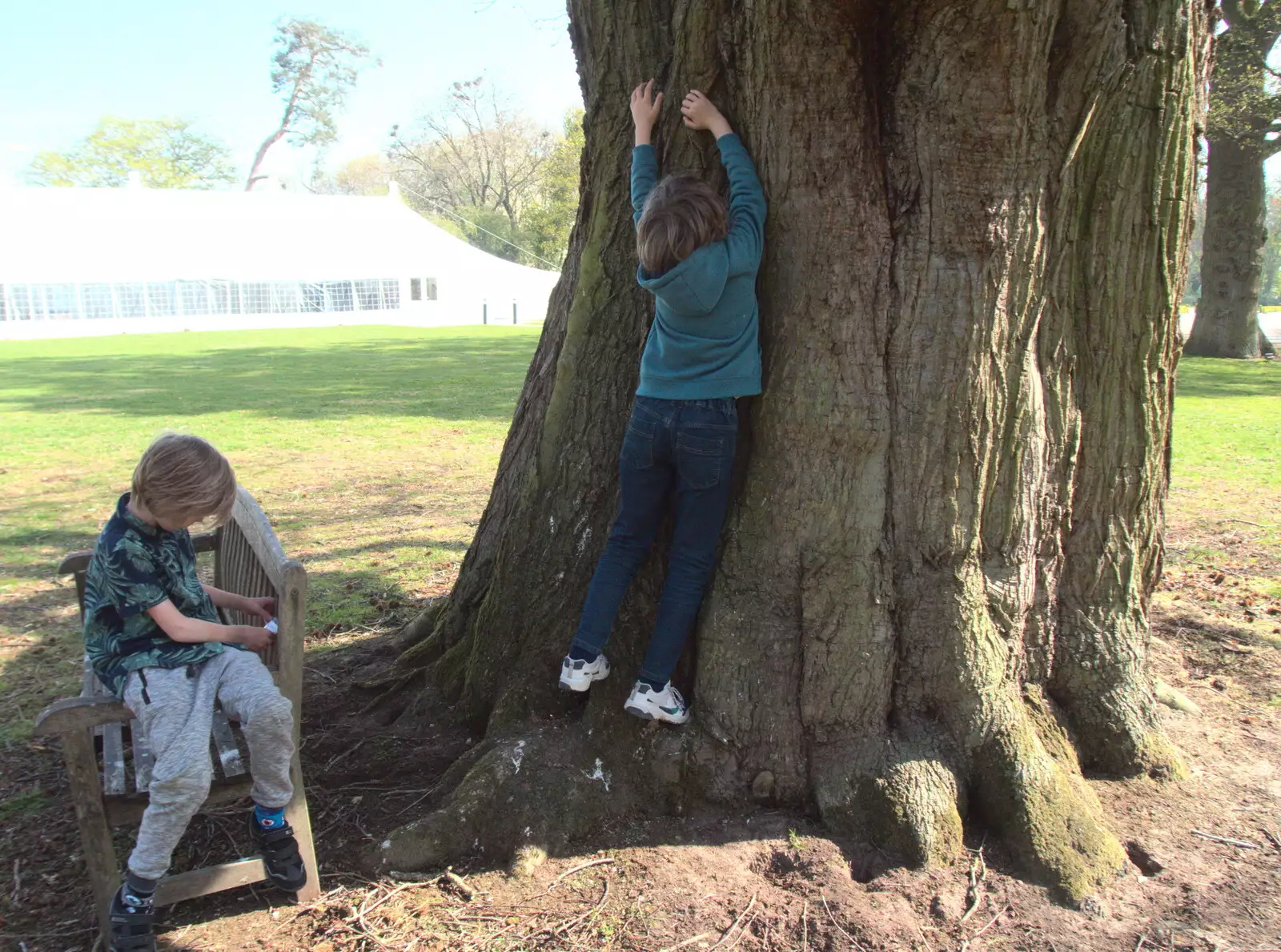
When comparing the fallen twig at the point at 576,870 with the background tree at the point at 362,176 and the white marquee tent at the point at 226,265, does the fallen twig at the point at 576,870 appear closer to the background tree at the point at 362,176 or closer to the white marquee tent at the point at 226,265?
the white marquee tent at the point at 226,265

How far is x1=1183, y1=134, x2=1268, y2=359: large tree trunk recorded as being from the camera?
20859 mm

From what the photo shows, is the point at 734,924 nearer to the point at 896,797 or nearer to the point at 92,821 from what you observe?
the point at 896,797

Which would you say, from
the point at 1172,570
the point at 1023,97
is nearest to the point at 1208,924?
the point at 1023,97

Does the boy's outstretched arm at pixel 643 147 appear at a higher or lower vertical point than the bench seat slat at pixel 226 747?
higher

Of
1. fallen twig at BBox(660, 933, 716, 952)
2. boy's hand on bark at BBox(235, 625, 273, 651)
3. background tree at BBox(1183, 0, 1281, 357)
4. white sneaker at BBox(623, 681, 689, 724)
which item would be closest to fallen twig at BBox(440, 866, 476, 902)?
fallen twig at BBox(660, 933, 716, 952)

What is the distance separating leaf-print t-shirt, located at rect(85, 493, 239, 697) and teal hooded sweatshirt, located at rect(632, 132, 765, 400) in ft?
5.05

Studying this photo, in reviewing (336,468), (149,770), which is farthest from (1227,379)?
(149,770)

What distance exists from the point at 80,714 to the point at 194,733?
30 centimetres

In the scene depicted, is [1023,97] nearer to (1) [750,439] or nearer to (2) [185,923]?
(1) [750,439]

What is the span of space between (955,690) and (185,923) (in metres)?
2.39

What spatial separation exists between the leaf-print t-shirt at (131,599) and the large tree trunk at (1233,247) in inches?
913

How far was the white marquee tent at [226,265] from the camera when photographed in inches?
1454

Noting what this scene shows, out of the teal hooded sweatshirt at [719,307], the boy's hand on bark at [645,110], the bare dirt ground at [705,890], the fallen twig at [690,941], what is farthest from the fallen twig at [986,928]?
the boy's hand on bark at [645,110]

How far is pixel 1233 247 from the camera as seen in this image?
2127 centimetres
